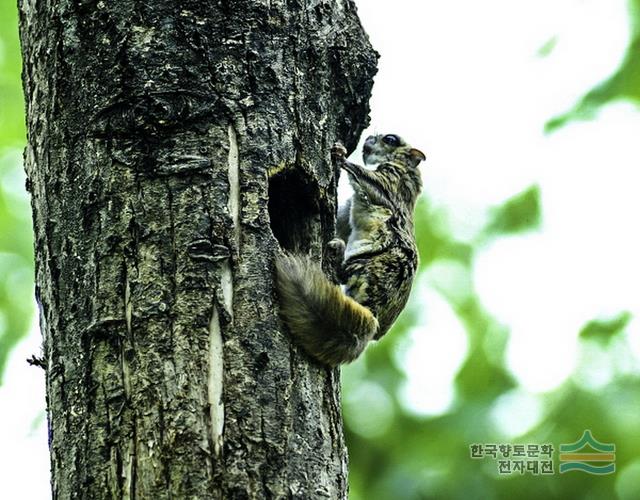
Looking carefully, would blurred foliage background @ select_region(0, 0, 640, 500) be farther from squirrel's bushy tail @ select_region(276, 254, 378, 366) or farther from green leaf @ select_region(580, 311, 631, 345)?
squirrel's bushy tail @ select_region(276, 254, 378, 366)

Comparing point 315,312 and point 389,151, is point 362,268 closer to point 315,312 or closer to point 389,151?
Answer: point 315,312

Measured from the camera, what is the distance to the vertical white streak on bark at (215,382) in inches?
133

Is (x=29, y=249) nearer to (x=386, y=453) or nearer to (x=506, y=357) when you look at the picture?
(x=386, y=453)

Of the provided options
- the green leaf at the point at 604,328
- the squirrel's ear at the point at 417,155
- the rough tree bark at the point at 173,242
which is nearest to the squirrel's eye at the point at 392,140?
the squirrel's ear at the point at 417,155

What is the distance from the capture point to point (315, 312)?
393 centimetres

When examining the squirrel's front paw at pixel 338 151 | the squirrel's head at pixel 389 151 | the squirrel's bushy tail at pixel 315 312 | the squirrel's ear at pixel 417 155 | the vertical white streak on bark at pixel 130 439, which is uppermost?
the squirrel's head at pixel 389 151

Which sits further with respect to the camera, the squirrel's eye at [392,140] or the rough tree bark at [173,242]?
the squirrel's eye at [392,140]

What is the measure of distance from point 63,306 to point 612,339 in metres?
4.96

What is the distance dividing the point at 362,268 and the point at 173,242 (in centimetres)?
183

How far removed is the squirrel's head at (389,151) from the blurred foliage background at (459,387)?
1172 mm

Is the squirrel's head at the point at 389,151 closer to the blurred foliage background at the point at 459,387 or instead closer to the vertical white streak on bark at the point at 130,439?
the blurred foliage background at the point at 459,387

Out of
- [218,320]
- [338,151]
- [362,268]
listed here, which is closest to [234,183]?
[218,320]

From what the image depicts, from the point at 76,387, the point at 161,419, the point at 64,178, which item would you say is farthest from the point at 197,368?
the point at 64,178

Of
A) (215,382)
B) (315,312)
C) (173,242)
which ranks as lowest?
(215,382)
